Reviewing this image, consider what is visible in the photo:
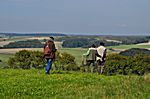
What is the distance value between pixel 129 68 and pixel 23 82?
28.5 meters

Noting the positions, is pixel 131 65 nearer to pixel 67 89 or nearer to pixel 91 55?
pixel 91 55

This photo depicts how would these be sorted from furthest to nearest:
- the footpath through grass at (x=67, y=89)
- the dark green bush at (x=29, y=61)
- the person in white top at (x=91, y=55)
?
1. the dark green bush at (x=29, y=61)
2. the person in white top at (x=91, y=55)
3. the footpath through grass at (x=67, y=89)

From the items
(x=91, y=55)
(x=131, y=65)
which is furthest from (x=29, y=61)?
(x=91, y=55)

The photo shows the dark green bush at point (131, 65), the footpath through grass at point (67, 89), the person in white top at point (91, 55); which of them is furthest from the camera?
the dark green bush at point (131, 65)

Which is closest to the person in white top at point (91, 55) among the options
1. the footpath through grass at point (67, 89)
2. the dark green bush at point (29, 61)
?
the footpath through grass at point (67, 89)

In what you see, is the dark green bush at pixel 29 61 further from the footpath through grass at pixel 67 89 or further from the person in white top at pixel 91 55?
the footpath through grass at pixel 67 89

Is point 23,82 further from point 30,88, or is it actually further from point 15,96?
point 15,96

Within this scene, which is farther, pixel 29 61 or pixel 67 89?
pixel 29 61

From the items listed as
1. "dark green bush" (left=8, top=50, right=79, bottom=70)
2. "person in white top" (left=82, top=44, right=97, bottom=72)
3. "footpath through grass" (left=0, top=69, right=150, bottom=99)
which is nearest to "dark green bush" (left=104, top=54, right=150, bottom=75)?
"dark green bush" (left=8, top=50, right=79, bottom=70)

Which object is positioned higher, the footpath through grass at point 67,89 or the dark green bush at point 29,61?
the footpath through grass at point 67,89

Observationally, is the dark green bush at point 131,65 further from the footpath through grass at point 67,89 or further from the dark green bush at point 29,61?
the footpath through grass at point 67,89

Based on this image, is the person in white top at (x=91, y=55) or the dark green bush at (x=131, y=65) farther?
the dark green bush at (x=131, y=65)

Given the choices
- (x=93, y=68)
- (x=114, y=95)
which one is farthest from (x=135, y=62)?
(x=114, y=95)

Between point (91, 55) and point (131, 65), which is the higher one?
point (91, 55)
